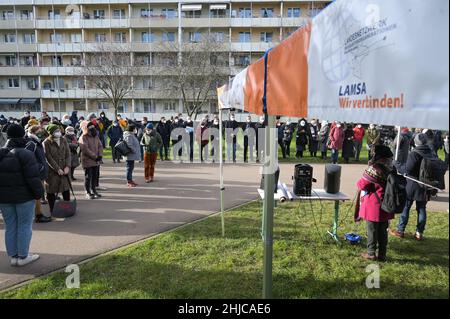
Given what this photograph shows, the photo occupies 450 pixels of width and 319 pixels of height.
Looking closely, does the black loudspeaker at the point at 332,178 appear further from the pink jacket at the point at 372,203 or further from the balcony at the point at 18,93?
the balcony at the point at 18,93

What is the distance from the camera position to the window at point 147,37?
44.1 meters

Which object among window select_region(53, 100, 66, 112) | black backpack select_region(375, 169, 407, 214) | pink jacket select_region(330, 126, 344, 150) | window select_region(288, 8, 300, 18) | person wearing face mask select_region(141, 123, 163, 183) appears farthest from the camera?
window select_region(53, 100, 66, 112)

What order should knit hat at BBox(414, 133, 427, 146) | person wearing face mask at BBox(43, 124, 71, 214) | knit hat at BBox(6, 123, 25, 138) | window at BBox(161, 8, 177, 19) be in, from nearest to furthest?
knit hat at BBox(6, 123, 25, 138), knit hat at BBox(414, 133, 427, 146), person wearing face mask at BBox(43, 124, 71, 214), window at BBox(161, 8, 177, 19)

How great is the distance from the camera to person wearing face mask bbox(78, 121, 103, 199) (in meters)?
8.41

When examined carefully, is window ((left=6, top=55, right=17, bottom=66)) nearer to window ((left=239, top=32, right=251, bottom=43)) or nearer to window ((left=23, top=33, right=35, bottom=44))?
window ((left=23, top=33, right=35, bottom=44))

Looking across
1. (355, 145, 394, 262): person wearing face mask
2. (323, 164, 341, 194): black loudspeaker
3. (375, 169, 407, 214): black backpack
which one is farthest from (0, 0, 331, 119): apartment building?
(375, 169, 407, 214): black backpack

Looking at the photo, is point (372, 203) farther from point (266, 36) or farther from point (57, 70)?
point (57, 70)

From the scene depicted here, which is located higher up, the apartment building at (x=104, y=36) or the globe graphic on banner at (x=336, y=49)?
the apartment building at (x=104, y=36)

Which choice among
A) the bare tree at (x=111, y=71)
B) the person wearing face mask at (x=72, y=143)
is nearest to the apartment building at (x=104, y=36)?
the bare tree at (x=111, y=71)

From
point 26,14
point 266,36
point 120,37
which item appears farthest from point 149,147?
point 26,14

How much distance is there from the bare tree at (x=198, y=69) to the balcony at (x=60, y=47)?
1496 cm

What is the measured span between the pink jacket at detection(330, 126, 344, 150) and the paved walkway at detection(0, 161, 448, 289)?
1046 millimetres
